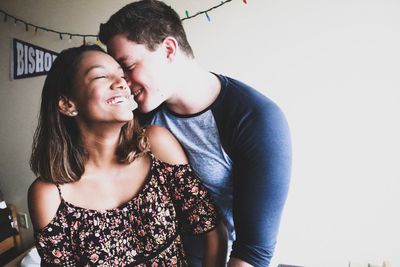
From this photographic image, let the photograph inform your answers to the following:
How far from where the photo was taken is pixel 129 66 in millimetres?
1004

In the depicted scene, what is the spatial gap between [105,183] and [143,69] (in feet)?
1.34

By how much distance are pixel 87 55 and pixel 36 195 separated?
19.0 inches

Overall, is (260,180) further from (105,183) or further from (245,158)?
(105,183)

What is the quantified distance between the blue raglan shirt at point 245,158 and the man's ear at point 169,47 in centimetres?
20

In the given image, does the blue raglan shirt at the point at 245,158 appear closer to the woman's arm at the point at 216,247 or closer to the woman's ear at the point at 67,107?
the woman's arm at the point at 216,247

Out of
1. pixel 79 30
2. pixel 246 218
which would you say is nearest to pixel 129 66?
pixel 246 218

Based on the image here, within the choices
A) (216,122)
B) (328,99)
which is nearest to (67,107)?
(216,122)

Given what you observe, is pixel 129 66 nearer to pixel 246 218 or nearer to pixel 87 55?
pixel 87 55

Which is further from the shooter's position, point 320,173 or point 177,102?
point 320,173

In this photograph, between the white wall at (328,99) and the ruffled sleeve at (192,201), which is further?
the white wall at (328,99)

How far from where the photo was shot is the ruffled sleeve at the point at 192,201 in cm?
99

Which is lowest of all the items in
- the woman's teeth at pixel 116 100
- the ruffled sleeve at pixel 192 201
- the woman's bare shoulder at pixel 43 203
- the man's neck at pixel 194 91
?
the ruffled sleeve at pixel 192 201

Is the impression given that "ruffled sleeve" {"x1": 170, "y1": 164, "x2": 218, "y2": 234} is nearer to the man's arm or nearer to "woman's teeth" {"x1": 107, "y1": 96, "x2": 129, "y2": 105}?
the man's arm

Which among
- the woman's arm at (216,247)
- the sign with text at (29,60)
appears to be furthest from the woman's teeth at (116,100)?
the sign with text at (29,60)
